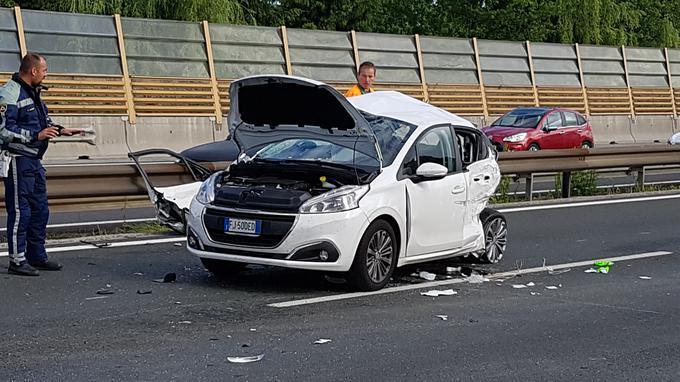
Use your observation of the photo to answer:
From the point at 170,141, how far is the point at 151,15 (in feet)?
27.2

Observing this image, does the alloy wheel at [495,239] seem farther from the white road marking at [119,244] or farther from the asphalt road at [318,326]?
the white road marking at [119,244]

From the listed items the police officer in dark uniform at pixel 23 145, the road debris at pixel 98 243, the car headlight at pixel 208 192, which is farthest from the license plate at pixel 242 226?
the road debris at pixel 98 243

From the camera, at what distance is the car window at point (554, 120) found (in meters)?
29.1

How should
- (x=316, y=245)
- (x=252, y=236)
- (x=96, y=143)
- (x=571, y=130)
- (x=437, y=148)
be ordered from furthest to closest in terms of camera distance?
(x=571, y=130)
(x=96, y=143)
(x=437, y=148)
(x=252, y=236)
(x=316, y=245)

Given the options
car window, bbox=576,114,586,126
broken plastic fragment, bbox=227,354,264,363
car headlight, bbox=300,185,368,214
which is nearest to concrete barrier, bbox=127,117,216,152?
car window, bbox=576,114,586,126

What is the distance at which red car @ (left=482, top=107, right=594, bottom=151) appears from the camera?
90.9 feet

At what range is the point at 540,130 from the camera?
28.5 m

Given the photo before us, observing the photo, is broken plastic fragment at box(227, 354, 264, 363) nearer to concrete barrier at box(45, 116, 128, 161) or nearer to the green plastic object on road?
the green plastic object on road

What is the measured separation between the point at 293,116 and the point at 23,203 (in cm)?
245

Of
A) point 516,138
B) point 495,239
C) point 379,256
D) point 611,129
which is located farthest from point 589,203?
point 611,129

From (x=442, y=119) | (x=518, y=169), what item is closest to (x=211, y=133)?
(x=518, y=169)

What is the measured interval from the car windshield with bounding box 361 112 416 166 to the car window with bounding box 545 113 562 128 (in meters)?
19.6

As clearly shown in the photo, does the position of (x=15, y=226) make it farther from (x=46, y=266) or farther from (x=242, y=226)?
(x=242, y=226)

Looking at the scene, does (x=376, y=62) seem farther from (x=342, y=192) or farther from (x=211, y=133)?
(x=342, y=192)
